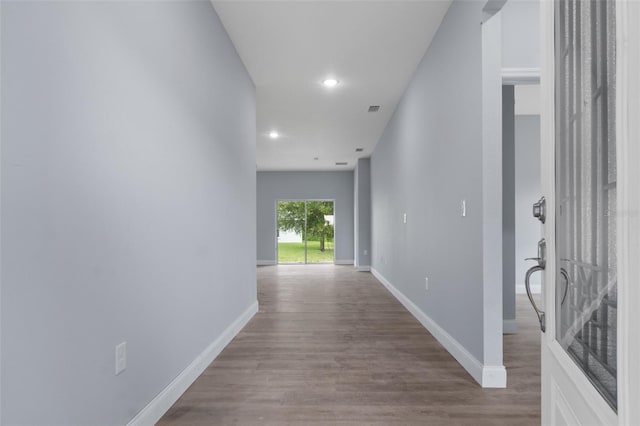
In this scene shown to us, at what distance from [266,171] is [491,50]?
8.60 meters

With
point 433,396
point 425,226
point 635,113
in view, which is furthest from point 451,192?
point 635,113

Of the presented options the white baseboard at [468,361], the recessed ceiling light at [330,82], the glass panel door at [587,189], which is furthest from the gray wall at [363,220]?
the glass panel door at [587,189]

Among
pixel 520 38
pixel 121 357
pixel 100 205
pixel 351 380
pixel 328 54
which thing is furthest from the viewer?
pixel 328 54

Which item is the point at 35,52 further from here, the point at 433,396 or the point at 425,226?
the point at 425,226

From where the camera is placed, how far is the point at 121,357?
157 centimetres

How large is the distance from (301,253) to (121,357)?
894cm

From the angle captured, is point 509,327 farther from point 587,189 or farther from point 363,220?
point 363,220

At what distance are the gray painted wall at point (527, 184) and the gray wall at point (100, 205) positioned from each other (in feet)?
15.5

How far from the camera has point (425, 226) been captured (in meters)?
3.60

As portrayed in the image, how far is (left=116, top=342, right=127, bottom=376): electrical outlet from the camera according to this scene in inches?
60.8

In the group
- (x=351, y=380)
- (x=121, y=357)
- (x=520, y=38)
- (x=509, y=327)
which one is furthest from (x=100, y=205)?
(x=509, y=327)

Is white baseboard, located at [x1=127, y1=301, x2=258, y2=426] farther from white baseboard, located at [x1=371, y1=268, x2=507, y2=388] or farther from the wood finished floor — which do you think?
white baseboard, located at [x1=371, y1=268, x2=507, y2=388]

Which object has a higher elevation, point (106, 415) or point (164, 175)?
point (164, 175)

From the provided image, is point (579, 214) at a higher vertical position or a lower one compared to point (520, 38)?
lower
